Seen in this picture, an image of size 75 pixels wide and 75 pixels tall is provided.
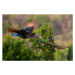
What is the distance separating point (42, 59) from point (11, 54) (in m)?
1.04

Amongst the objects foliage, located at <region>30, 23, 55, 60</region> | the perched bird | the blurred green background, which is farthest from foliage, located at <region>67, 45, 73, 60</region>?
the perched bird

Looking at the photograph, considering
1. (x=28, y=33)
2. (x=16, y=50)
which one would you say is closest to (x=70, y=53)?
(x=28, y=33)

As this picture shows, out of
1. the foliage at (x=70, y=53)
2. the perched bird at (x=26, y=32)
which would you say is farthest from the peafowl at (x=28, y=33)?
the foliage at (x=70, y=53)

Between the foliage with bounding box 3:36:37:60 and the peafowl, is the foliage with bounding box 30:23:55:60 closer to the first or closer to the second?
the peafowl

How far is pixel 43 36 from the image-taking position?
3.84 metres

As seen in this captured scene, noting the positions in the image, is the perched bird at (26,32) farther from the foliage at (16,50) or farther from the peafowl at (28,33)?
the foliage at (16,50)

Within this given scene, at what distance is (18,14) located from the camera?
385 cm

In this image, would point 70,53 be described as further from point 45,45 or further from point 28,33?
point 28,33

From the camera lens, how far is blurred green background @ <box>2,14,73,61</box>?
3770 millimetres

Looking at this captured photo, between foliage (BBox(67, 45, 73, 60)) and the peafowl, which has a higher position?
the peafowl
